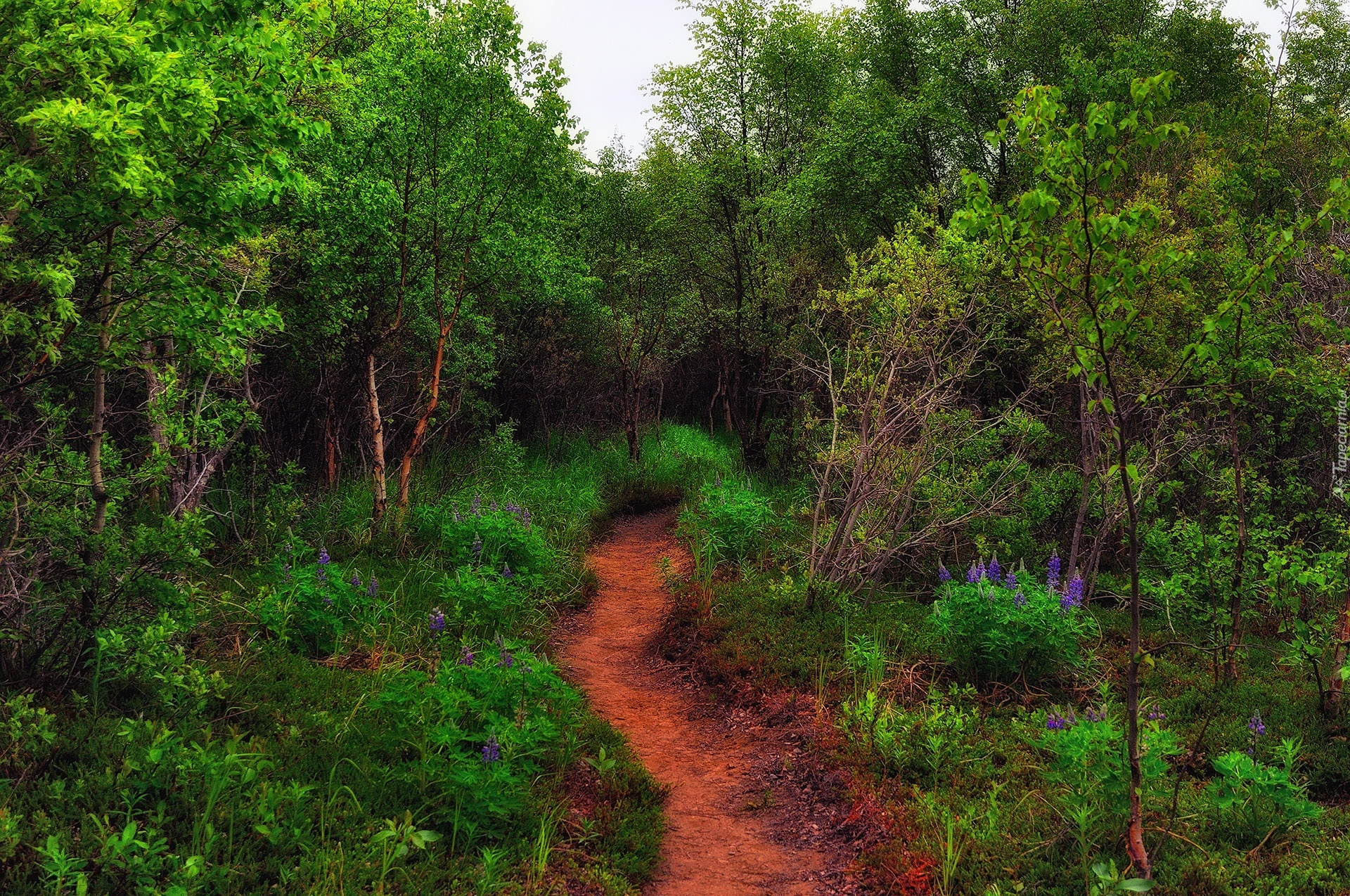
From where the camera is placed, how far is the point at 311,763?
16.2 ft

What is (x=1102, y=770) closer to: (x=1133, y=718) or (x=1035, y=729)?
(x=1133, y=718)

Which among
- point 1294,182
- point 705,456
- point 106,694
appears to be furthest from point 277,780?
point 1294,182

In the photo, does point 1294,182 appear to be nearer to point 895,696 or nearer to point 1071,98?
point 1071,98

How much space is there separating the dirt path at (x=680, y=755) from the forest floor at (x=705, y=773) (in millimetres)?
10

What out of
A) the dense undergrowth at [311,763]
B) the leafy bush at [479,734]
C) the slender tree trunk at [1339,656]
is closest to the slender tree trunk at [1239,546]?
the slender tree trunk at [1339,656]

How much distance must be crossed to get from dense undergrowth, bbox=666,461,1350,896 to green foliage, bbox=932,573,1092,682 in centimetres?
2

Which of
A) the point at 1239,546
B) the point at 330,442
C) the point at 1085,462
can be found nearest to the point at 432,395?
the point at 330,442

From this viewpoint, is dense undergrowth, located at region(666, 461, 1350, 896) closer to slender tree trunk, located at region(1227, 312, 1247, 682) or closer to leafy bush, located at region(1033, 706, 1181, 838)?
leafy bush, located at region(1033, 706, 1181, 838)

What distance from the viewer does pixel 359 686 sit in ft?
20.2

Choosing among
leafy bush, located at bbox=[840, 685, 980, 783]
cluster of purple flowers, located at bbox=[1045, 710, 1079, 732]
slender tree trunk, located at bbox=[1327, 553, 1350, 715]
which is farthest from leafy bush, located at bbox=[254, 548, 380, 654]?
slender tree trunk, located at bbox=[1327, 553, 1350, 715]

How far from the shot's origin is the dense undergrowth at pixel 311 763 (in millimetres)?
3883

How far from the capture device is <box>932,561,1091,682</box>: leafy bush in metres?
6.79

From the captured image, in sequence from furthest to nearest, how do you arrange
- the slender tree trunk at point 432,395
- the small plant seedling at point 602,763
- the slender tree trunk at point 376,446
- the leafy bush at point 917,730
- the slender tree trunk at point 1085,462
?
the slender tree trunk at point 432,395 → the slender tree trunk at point 376,446 → the slender tree trunk at point 1085,462 → the leafy bush at point 917,730 → the small plant seedling at point 602,763

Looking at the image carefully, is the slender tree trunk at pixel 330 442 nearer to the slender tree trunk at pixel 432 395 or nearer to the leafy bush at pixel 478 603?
the slender tree trunk at pixel 432 395
